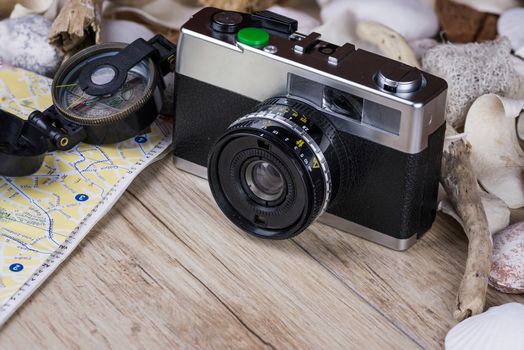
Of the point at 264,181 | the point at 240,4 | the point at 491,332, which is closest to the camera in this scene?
the point at 491,332

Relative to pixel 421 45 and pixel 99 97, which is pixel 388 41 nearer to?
pixel 421 45

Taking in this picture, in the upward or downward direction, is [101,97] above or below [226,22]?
below

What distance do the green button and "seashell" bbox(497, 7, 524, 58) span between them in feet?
1.32

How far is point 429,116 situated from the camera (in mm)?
794

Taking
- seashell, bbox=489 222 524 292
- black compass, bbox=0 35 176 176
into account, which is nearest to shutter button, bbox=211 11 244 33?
black compass, bbox=0 35 176 176

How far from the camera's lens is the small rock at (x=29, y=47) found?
1062mm

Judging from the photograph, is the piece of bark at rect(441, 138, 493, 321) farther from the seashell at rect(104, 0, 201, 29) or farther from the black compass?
the seashell at rect(104, 0, 201, 29)

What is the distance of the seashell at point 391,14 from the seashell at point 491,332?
453 millimetres

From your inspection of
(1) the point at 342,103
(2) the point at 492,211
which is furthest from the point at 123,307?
(2) the point at 492,211

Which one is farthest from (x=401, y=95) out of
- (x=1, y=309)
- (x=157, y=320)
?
(x=1, y=309)

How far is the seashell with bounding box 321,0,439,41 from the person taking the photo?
114 centimetres

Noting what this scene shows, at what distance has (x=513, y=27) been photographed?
1143mm

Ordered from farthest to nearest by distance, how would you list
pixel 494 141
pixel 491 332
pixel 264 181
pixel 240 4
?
pixel 240 4 < pixel 494 141 < pixel 264 181 < pixel 491 332

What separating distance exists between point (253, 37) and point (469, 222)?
10.4 inches
